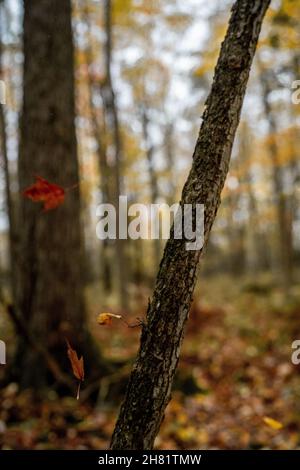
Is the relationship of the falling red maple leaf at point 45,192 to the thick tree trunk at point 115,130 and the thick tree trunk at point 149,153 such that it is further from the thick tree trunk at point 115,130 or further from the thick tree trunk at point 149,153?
the thick tree trunk at point 149,153

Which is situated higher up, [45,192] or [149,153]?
[149,153]

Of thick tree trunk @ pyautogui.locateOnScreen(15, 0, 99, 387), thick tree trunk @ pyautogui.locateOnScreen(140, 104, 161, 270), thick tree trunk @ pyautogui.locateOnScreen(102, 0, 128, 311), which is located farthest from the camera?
thick tree trunk @ pyautogui.locateOnScreen(140, 104, 161, 270)

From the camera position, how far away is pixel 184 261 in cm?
173

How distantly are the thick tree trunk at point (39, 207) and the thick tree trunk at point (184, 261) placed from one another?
108 inches

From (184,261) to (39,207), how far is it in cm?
292

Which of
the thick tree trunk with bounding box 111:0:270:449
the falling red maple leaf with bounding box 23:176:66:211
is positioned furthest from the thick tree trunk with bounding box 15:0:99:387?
the thick tree trunk with bounding box 111:0:270:449

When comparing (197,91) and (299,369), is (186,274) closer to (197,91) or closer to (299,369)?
(299,369)

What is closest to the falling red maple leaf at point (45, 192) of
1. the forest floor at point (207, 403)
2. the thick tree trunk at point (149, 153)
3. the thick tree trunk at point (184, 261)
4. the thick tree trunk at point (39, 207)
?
the thick tree trunk at point (184, 261)

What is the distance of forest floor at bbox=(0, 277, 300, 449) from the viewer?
376cm

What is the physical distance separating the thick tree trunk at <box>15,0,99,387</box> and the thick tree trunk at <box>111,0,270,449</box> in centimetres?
274

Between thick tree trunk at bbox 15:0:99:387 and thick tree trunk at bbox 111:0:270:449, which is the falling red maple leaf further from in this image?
thick tree trunk at bbox 15:0:99:387

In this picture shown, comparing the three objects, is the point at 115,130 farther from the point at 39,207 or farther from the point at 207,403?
the point at 207,403

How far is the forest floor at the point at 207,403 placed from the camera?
376 centimetres

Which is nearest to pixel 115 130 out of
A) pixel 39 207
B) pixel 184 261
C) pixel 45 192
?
pixel 39 207
